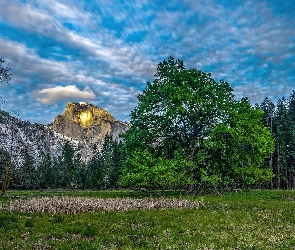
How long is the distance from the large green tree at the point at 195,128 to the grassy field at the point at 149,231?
16.9 metres

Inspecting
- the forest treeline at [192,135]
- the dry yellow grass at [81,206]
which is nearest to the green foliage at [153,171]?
the forest treeline at [192,135]

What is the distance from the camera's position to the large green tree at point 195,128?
127 ft

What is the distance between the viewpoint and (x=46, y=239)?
1419 centimetres

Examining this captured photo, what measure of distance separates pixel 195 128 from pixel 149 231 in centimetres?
2769

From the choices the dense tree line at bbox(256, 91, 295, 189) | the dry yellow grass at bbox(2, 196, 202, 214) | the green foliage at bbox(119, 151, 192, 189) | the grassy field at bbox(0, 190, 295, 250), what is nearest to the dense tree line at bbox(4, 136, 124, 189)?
the dense tree line at bbox(256, 91, 295, 189)

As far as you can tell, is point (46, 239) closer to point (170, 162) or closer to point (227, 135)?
point (170, 162)

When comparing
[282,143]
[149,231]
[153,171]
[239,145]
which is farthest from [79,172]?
[149,231]

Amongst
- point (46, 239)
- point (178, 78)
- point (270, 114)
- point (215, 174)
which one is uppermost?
point (270, 114)

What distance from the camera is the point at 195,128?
42344mm

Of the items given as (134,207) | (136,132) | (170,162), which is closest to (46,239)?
(134,207)

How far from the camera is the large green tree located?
38781mm

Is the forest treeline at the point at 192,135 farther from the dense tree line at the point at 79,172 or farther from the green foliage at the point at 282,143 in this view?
the dense tree line at the point at 79,172

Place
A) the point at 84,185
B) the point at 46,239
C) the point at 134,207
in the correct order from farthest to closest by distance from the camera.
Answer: the point at 84,185 < the point at 134,207 < the point at 46,239

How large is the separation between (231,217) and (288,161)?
3313 inches
